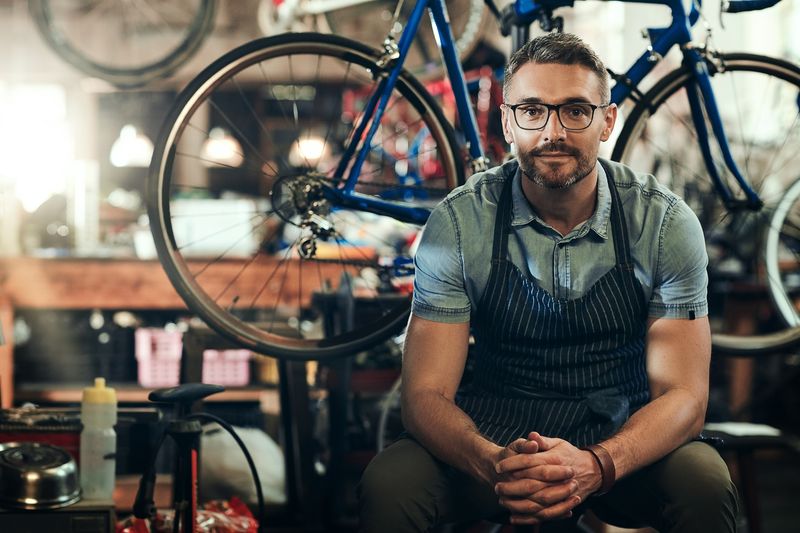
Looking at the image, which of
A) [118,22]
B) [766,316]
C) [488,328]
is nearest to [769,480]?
[766,316]

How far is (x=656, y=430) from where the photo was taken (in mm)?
1893

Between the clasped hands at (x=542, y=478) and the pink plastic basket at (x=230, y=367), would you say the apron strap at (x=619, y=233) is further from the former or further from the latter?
the pink plastic basket at (x=230, y=367)

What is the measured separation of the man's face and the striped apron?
0.50 feet

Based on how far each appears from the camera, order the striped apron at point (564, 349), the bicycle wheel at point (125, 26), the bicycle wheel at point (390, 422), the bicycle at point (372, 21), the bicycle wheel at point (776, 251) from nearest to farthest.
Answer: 1. the striped apron at point (564, 349)
2. the bicycle wheel at point (390, 422)
3. the bicycle wheel at point (776, 251)
4. the bicycle at point (372, 21)
5. the bicycle wheel at point (125, 26)

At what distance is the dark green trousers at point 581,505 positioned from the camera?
5.95 feet

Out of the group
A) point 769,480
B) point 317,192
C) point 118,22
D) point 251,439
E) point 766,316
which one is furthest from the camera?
point 118,22

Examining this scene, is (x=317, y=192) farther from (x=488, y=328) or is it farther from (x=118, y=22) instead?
(x=118, y=22)

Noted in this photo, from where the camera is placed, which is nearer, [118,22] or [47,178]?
[47,178]

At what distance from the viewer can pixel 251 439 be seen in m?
3.38

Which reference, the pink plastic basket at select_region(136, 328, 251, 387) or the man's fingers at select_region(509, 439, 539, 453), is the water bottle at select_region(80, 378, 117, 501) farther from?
the pink plastic basket at select_region(136, 328, 251, 387)

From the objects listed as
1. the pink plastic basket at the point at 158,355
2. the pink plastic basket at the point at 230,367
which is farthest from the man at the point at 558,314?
the pink plastic basket at the point at 158,355

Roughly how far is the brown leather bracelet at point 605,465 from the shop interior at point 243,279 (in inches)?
34.1

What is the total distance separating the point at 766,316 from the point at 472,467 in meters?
4.30

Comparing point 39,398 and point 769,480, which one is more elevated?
point 39,398
